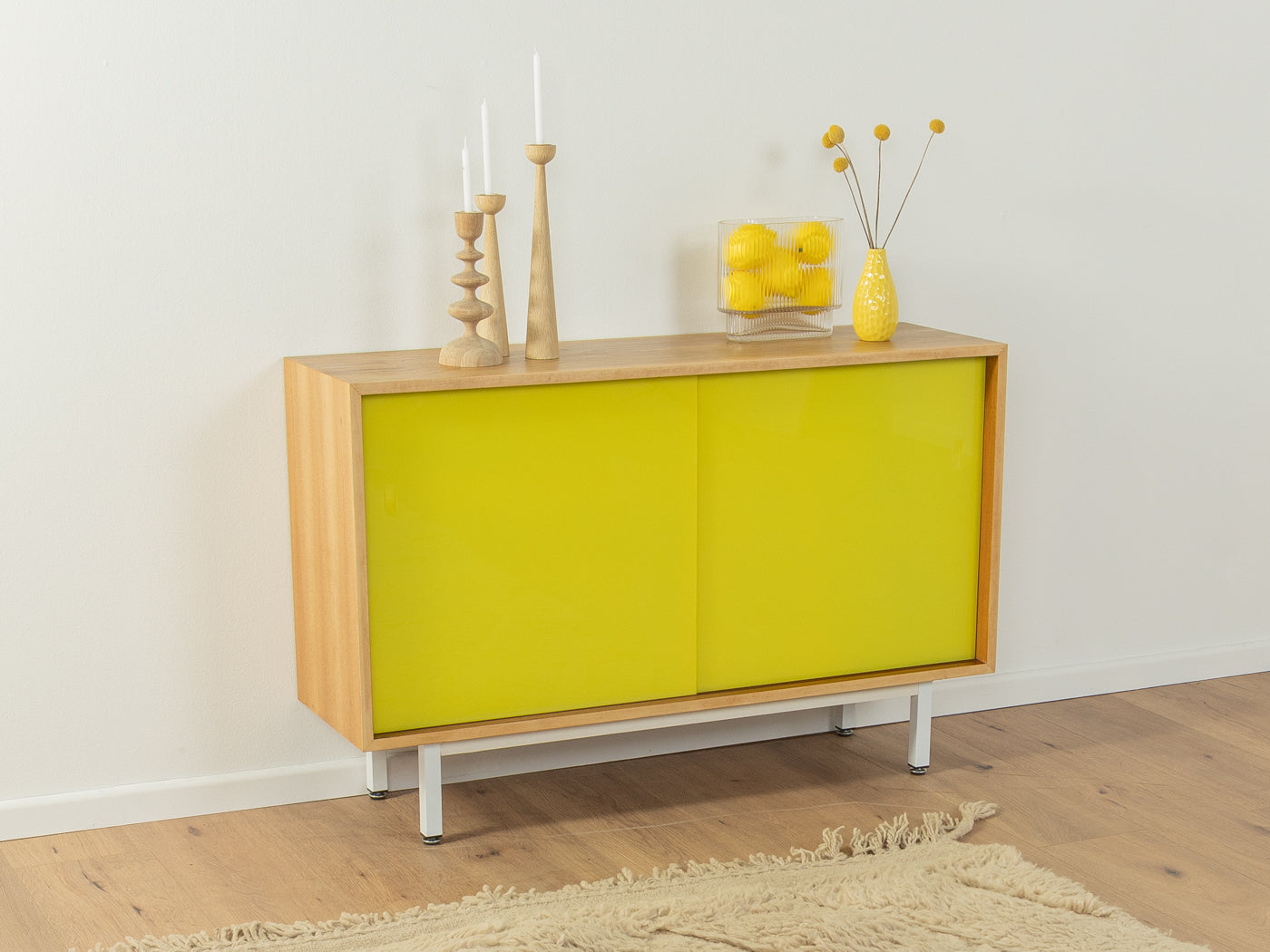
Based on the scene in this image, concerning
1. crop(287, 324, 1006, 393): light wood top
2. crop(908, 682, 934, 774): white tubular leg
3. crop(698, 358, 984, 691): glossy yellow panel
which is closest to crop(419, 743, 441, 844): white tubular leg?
crop(698, 358, 984, 691): glossy yellow panel

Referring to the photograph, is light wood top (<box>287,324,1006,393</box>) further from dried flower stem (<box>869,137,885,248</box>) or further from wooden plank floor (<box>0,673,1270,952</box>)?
wooden plank floor (<box>0,673,1270,952</box>)

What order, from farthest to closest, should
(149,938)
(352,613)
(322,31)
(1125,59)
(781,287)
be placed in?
1. (1125,59)
2. (781,287)
3. (322,31)
4. (352,613)
5. (149,938)

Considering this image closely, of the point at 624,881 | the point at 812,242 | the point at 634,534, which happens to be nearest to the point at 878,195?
the point at 812,242

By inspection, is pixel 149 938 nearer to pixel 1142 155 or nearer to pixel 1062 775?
pixel 1062 775

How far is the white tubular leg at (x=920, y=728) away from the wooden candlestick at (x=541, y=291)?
93 cm

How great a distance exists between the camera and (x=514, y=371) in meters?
2.20

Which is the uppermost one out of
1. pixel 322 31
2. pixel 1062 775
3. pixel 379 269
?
pixel 322 31

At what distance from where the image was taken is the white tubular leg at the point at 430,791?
2275 mm

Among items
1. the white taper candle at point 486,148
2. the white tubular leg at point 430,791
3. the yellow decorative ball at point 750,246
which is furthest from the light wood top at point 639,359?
the white tubular leg at point 430,791

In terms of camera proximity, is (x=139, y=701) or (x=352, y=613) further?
(x=139, y=701)

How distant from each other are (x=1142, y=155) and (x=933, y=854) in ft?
5.07

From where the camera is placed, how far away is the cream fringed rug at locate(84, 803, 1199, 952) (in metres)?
1.98

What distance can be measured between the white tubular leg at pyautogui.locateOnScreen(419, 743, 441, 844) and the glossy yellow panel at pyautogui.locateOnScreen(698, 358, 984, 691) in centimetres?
47

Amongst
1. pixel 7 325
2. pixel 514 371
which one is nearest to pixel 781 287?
pixel 514 371
